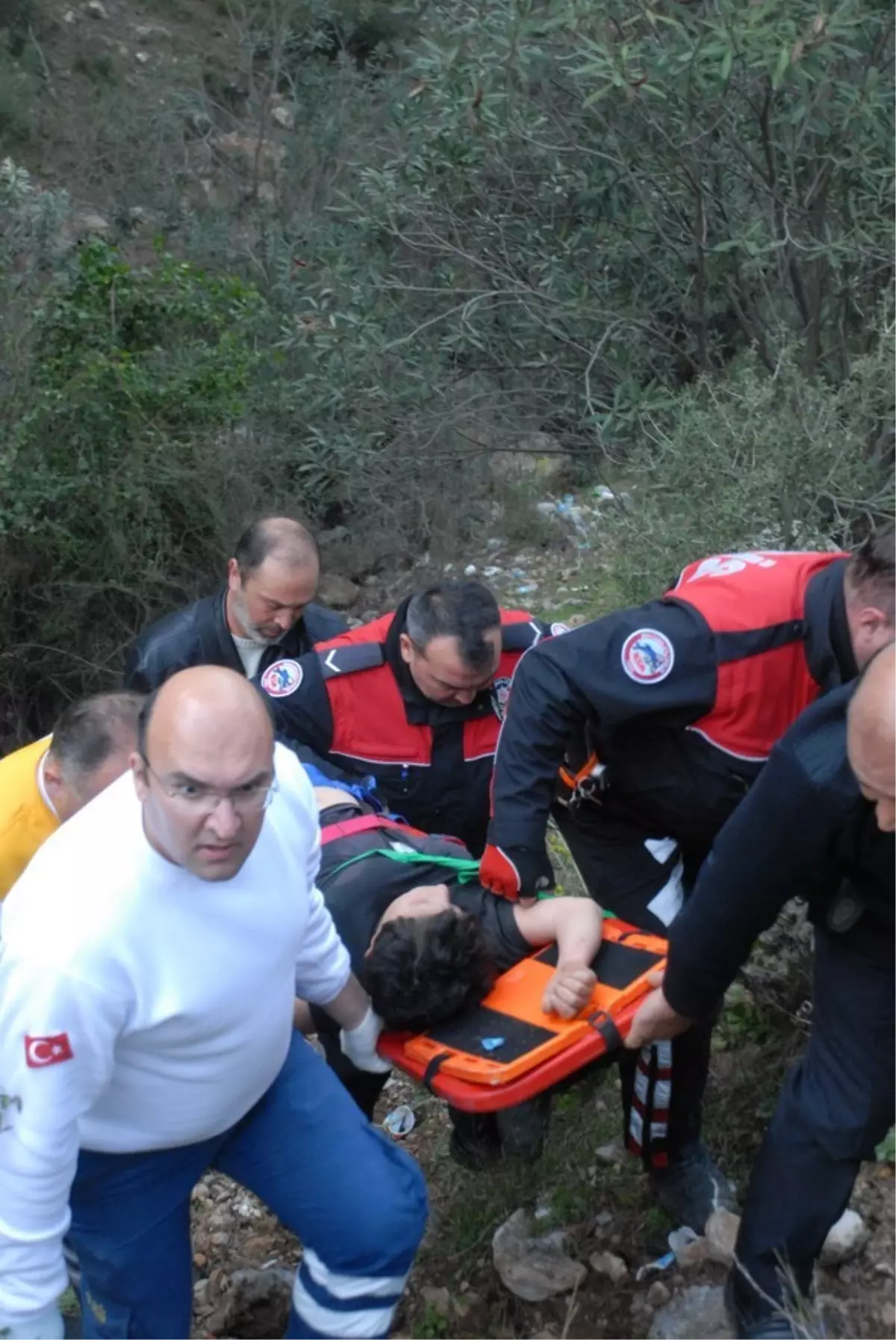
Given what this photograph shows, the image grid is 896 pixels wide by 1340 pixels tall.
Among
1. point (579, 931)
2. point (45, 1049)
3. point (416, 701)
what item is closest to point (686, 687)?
point (579, 931)

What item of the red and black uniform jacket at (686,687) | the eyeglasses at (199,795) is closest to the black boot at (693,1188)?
the red and black uniform jacket at (686,687)

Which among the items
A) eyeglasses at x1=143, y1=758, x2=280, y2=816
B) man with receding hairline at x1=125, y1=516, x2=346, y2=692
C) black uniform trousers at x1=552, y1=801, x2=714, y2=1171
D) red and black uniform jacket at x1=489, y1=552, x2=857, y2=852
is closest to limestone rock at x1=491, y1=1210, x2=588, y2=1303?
black uniform trousers at x1=552, y1=801, x2=714, y2=1171

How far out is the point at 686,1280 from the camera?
2951mm

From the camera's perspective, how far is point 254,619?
4.13 meters

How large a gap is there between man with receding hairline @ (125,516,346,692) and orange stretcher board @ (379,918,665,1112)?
1612 mm

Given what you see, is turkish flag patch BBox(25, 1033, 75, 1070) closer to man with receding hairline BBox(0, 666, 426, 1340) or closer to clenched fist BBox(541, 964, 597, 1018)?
man with receding hairline BBox(0, 666, 426, 1340)

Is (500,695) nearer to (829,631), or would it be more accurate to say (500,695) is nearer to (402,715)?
(402,715)

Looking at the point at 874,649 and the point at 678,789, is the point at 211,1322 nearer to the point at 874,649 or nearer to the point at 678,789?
the point at 678,789

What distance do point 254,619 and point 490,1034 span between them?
6.05 ft

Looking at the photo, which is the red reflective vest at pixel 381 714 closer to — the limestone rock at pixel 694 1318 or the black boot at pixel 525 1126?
the black boot at pixel 525 1126

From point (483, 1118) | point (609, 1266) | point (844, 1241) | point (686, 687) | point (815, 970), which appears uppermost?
point (686, 687)

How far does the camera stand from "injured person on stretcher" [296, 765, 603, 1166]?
267 centimetres

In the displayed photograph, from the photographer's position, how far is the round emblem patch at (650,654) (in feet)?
9.14

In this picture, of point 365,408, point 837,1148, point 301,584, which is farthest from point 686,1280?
point 365,408
